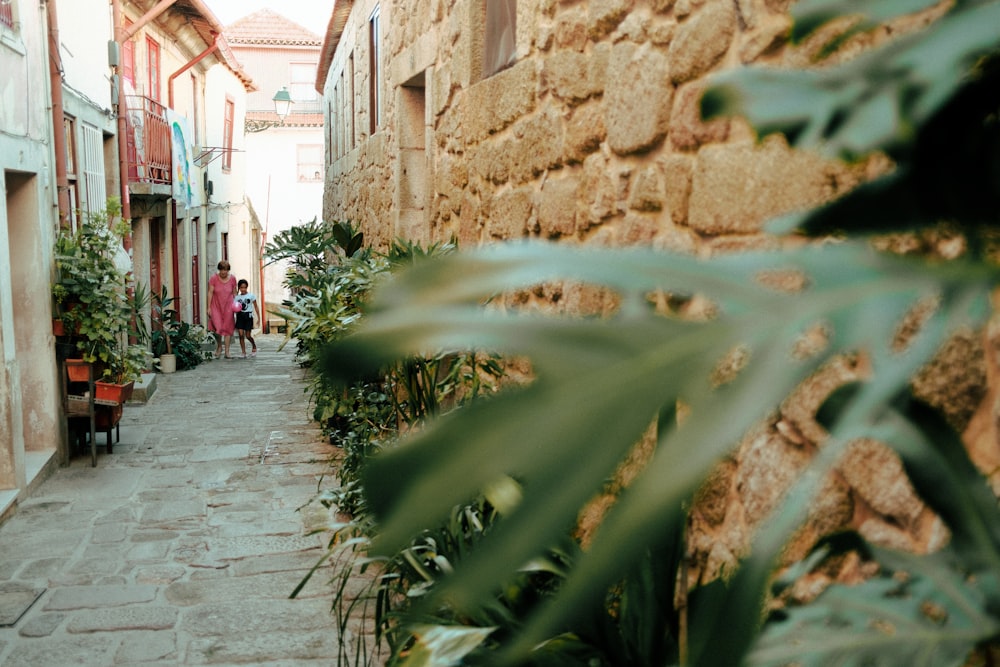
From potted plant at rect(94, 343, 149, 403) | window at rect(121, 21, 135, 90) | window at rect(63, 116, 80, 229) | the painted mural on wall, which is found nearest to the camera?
potted plant at rect(94, 343, 149, 403)

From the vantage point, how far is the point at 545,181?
10.2 feet

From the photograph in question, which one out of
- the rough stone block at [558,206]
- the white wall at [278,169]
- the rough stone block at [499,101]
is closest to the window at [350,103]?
the rough stone block at [499,101]

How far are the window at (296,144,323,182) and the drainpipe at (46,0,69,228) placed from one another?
2127cm

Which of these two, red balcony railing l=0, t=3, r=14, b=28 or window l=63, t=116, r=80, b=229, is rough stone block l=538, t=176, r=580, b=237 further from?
window l=63, t=116, r=80, b=229

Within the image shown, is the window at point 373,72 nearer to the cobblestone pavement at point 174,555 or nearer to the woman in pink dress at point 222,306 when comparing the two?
the cobblestone pavement at point 174,555

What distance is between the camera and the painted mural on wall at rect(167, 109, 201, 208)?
13.4m

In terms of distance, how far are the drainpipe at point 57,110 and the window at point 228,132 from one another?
12.1 m

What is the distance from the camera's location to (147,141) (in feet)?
39.1

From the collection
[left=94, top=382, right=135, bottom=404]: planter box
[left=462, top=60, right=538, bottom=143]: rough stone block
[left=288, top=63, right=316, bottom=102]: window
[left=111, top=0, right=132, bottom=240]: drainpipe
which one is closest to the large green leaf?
[left=462, top=60, right=538, bottom=143]: rough stone block

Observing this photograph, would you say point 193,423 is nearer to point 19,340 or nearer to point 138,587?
point 19,340

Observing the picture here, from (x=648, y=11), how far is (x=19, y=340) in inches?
207

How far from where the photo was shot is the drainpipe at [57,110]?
678 centimetres

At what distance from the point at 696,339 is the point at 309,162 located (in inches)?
1129

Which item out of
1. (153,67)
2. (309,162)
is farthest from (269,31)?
(153,67)
